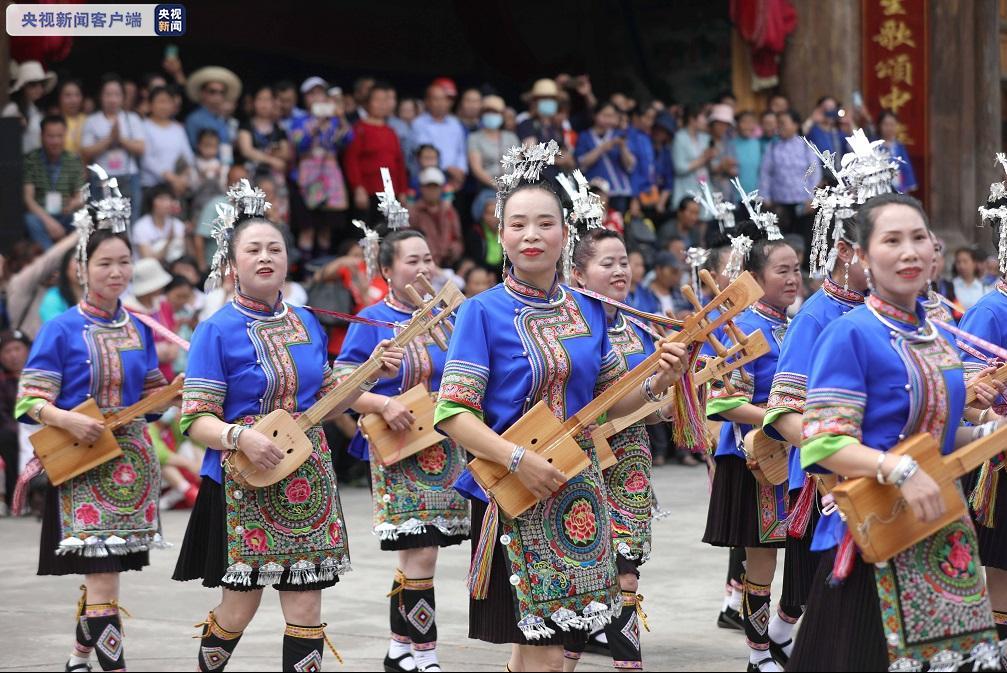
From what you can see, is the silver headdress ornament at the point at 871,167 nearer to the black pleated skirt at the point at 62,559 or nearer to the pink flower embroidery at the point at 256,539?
the pink flower embroidery at the point at 256,539

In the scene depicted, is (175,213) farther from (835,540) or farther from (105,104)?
(835,540)

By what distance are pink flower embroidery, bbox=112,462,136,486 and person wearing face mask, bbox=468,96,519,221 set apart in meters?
7.06

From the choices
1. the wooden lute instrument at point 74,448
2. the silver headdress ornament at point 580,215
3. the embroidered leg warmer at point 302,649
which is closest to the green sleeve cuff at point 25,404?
the wooden lute instrument at point 74,448

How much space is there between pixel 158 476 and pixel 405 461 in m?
1.02

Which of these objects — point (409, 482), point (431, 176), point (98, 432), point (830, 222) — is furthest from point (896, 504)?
point (431, 176)

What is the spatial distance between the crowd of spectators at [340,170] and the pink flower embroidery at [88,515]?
3.85 metres

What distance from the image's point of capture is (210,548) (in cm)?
547

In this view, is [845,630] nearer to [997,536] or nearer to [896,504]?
[896,504]

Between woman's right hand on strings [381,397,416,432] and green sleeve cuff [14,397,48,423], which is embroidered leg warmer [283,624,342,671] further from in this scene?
green sleeve cuff [14,397,48,423]

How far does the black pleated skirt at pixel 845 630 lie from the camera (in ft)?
12.6

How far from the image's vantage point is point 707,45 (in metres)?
17.1

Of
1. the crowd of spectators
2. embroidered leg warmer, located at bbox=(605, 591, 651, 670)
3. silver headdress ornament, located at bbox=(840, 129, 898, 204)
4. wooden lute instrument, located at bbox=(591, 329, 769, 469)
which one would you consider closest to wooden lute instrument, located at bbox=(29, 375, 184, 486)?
wooden lute instrument, located at bbox=(591, 329, 769, 469)

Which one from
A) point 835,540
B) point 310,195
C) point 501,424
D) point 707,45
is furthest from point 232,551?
point 707,45

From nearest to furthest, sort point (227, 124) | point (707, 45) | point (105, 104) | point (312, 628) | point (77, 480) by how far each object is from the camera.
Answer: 1. point (312, 628)
2. point (77, 480)
3. point (105, 104)
4. point (227, 124)
5. point (707, 45)
